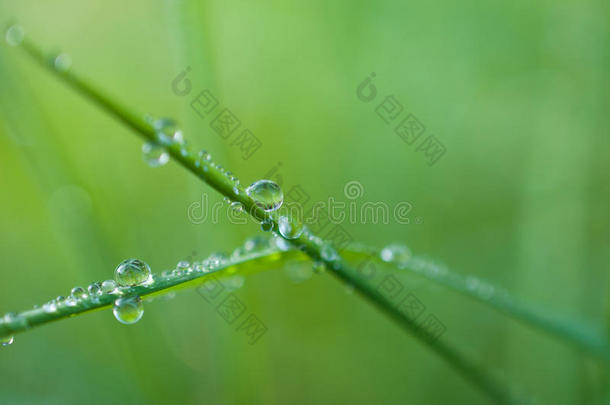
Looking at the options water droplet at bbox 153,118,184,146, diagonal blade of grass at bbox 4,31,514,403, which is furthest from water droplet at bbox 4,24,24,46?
water droplet at bbox 153,118,184,146

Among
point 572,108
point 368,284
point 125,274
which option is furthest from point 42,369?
point 572,108

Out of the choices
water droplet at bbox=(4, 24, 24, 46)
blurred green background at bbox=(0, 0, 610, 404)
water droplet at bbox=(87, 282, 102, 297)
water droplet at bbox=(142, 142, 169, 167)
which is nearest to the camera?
water droplet at bbox=(87, 282, 102, 297)

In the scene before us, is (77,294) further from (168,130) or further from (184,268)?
(168,130)

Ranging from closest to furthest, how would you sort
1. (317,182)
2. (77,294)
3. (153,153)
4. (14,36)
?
(77,294)
(153,153)
(14,36)
(317,182)

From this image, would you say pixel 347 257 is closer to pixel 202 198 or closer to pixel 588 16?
pixel 202 198

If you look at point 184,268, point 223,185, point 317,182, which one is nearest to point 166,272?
point 184,268

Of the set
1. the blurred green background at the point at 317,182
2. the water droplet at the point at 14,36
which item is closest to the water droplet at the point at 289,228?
the water droplet at the point at 14,36

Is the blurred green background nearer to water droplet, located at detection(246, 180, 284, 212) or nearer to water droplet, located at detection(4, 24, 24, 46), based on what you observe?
water droplet, located at detection(4, 24, 24, 46)
